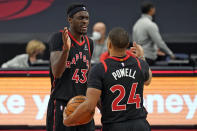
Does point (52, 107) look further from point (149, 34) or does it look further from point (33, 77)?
point (149, 34)

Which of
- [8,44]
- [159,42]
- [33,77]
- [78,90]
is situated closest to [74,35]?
[78,90]

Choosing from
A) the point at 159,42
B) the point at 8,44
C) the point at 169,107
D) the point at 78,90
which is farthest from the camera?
the point at 8,44

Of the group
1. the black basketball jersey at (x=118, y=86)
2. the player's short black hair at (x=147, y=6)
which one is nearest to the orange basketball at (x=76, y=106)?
the black basketball jersey at (x=118, y=86)

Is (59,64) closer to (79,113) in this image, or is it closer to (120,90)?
(79,113)

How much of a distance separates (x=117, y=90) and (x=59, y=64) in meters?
0.90

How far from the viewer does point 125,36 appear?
4562mm

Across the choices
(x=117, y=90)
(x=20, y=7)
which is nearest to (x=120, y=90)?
(x=117, y=90)

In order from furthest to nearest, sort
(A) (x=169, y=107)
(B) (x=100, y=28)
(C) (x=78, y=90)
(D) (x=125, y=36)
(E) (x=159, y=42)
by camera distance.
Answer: (B) (x=100, y=28) → (E) (x=159, y=42) → (A) (x=169, y=107) → (C) (x=78, y=90) → (D) (x=125, y=36)

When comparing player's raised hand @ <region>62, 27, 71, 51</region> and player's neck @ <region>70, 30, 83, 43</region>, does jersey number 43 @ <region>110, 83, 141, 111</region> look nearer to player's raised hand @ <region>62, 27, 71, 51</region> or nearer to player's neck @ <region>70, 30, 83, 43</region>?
player's raised hand @ <region>62, 27, 71, 51</region>

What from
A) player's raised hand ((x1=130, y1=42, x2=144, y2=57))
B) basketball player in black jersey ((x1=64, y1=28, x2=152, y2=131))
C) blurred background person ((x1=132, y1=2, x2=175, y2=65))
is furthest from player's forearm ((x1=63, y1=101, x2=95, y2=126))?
blurred background person ((x1=132, y1=2, x2=175, y2=65))

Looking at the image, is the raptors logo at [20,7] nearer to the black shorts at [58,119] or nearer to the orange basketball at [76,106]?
the black shorts at [58,119]

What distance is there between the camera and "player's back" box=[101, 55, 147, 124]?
176 inches

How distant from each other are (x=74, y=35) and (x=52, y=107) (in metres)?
0.89

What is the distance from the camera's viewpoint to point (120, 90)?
14.7 ft
